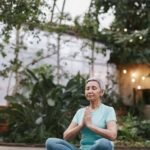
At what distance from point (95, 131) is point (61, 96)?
7.79m

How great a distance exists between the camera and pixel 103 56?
17406 millimetres

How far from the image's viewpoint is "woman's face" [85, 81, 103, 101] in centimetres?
314

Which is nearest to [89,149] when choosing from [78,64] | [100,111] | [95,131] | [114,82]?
[95,131]

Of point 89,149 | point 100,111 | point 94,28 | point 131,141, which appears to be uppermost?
point 94,28

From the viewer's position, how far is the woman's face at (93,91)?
3145mm

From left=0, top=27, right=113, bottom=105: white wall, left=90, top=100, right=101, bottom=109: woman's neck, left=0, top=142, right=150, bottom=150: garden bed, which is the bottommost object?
left=0, top=142, right=150, bottom=150: garden bed

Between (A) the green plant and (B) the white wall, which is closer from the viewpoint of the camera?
(A) the green plant

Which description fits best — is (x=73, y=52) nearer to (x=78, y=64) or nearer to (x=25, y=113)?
(x=78, y=64)

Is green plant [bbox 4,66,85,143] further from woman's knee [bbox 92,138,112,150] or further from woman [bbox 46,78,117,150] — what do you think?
woman's knee [bbox 92,138,112,150]

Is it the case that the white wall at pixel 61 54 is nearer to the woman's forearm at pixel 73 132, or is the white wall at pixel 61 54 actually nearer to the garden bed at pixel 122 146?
the garden bed at pixel 122 146

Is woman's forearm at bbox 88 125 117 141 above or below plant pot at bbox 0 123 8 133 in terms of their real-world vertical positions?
above

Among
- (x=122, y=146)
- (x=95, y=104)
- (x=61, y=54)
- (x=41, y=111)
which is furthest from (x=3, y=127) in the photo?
(x=95, y=104)

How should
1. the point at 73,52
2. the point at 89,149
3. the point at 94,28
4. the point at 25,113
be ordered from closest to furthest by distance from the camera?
1. the point at 89,149
2. the point at 25,113
3. the point at 94,28
4. the point at 73,52

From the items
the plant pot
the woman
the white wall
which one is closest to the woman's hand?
the woman
